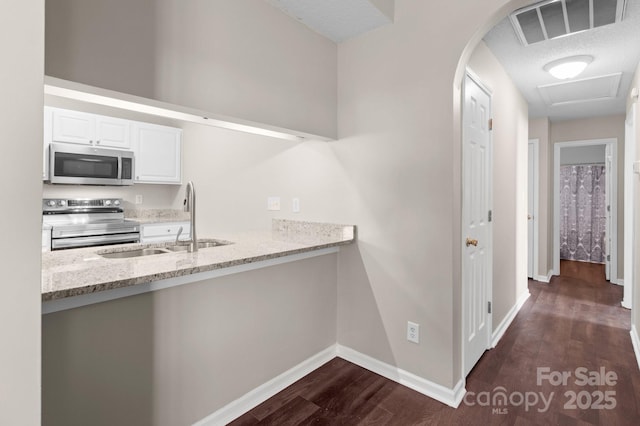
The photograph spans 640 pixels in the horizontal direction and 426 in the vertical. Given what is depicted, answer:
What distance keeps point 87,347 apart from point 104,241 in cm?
250

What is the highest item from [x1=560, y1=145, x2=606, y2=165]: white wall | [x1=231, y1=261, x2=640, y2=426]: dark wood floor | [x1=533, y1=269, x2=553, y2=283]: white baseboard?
[x1=560, y1=145, x2=606, y2=165]: white wall

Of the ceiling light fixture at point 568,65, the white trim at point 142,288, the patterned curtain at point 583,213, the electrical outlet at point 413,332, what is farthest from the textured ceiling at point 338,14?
the patterned curtain at point 583,213

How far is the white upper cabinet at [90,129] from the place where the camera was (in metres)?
3.28

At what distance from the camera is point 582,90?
12.1 ft

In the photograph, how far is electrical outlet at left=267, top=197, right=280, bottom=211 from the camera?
9.21 feet

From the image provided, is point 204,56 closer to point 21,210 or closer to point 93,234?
point 21,210

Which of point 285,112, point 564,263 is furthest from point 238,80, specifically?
point 564,263

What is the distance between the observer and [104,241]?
134 inches

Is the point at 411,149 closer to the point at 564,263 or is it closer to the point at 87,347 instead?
the point at 87,347

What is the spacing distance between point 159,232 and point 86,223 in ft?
2.31

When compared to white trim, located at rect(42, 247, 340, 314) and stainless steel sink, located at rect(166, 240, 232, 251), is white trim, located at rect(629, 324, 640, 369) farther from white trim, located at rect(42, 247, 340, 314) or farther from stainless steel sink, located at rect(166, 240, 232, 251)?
stainless steel sink, located at rect(166, 240, 232, 251)

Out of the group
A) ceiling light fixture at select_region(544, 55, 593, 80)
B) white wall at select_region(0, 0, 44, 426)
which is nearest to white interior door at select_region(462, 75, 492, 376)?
ceiling light fixture at select_region(544, 55, 593, 80)

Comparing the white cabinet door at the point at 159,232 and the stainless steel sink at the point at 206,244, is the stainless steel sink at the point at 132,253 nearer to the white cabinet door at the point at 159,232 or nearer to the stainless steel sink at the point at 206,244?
the stainless steel sink at the point at 206,244

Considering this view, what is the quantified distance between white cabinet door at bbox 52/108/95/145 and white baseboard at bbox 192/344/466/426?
3092 millimetres
